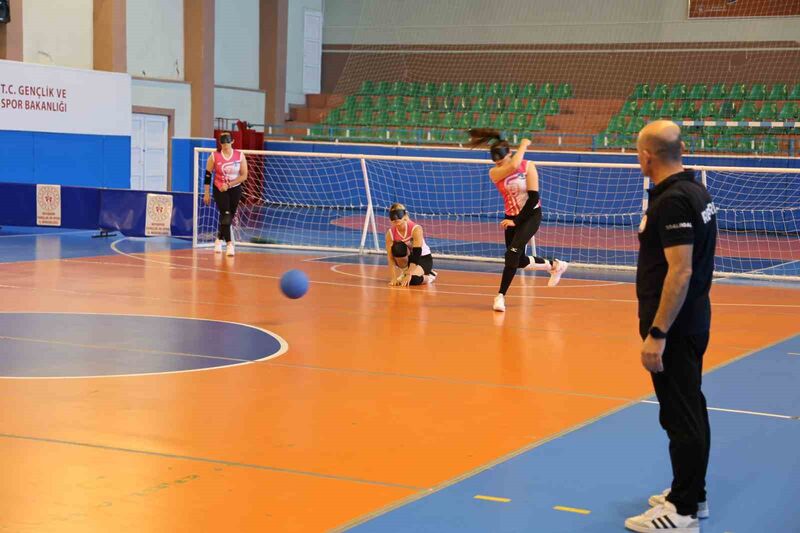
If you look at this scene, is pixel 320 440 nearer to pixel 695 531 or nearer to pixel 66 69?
pixel 695 531

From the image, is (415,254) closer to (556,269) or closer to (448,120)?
(556,269)

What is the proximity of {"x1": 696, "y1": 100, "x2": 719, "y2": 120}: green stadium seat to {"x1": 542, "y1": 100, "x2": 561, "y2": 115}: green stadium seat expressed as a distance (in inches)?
171

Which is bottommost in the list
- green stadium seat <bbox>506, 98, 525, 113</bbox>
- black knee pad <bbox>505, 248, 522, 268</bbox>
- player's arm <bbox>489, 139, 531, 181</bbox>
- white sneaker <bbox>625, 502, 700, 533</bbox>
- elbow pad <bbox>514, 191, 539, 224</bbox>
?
white sneaker <bbox>625, 502, 700, 533</bbox>

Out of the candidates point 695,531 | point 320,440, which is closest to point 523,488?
point 695,531

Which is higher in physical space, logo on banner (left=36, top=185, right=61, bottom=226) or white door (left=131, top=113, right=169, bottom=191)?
white door (left=131, top=113, right=169, bottom=191)

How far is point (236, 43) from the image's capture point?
35344 millimetres

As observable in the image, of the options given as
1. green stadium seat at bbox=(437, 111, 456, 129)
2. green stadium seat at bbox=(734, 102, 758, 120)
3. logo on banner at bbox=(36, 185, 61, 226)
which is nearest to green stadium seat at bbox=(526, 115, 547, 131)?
green stadium seat at bbox=(437, 111, 456, 129)

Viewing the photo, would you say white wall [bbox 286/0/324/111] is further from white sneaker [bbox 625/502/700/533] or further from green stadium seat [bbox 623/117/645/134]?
white sneaker [bbox 625/502/700/533]

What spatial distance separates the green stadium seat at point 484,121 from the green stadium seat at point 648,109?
14.2ft

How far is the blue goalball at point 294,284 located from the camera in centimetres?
1145

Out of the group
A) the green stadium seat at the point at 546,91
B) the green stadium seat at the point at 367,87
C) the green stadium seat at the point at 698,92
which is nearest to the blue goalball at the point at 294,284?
the green stadium seat at the point at 698,92

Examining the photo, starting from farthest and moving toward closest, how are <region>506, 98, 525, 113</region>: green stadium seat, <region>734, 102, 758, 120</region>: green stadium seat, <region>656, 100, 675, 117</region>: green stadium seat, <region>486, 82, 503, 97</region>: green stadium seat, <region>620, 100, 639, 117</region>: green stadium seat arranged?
1. <region>486, 82, 503, 97</region>: green stadium seat
2. <region>506, 98, 525, 113</region>: green stadium seat
3. <region>620, 100, 639, 117</region>: green stadium seat
4. <region>656, 100, 675, 117</region>: green stadium seat
5. <region>734, 102, 758, 120</region>: green stadium seat

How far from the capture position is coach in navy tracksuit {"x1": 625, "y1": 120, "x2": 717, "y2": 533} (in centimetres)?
476

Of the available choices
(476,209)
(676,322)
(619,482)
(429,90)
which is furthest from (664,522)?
(429,90)
